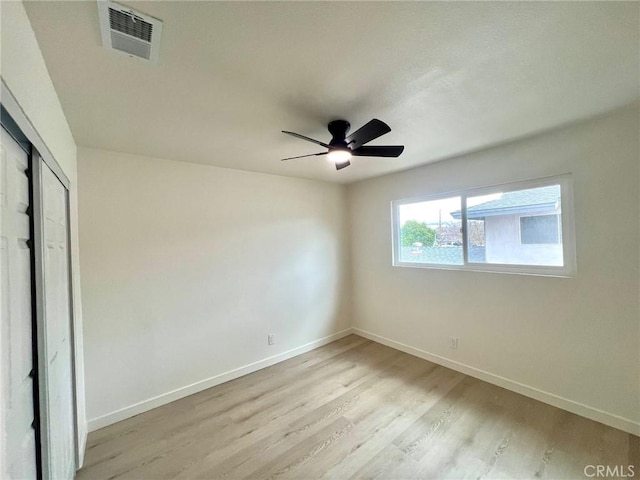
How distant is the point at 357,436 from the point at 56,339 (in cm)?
210

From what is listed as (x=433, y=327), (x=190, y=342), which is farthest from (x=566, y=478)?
(x=190, y=342)

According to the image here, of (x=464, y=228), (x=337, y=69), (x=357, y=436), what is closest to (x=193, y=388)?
(x=357, y=436)

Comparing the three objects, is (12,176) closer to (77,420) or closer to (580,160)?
(77,420)

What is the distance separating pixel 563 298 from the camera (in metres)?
2.27

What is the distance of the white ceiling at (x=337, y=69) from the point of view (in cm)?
105

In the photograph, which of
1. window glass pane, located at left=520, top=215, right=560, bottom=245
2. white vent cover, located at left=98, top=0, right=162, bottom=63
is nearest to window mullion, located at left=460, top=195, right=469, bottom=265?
window glass pane, located at left=520, top=215, right=560, bottom=245

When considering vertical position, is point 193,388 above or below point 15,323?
below

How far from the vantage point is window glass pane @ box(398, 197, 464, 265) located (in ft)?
10.1

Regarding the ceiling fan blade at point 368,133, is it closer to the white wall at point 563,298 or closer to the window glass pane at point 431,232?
the white wall at point 563,298

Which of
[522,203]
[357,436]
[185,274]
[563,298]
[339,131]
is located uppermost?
[339,131]

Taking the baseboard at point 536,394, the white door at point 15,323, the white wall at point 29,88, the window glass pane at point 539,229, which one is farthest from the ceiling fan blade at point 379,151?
the baseboard at point 536,394

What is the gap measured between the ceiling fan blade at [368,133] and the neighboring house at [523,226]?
1.78 meters

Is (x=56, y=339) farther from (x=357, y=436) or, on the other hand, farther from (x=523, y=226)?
(x=523, y=226)

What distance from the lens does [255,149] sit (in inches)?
96.5
